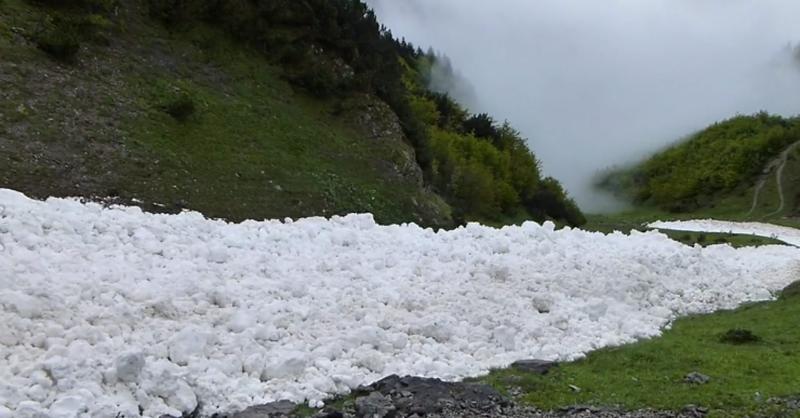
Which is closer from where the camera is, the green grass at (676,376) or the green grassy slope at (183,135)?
the green grass at (676,376)

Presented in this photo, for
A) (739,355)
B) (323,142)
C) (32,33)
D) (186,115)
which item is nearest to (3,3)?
(32,33)

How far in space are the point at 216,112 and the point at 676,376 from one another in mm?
19989

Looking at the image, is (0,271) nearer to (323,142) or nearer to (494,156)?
(323,142)

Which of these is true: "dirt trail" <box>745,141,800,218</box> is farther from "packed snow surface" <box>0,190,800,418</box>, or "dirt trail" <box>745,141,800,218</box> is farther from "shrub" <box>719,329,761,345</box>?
"shrub" <box>719,329,761,345</box>

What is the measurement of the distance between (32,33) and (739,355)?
74.1ft

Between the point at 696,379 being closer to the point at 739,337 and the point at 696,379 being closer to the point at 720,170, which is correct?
the point at 739,337

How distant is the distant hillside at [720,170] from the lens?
9381 cm

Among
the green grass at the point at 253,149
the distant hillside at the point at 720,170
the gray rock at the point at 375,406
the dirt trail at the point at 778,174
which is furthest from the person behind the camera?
the distant hillside at the point at 720,170

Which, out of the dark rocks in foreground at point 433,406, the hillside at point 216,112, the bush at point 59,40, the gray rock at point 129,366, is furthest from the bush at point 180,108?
the gray rock at point 129,366

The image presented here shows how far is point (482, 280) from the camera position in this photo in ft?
49.6

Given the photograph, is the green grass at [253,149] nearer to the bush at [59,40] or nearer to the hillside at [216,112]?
the hillside at [216,112]

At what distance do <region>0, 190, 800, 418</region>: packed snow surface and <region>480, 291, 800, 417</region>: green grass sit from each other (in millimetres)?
730

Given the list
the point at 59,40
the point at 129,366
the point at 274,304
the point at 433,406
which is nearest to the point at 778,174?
the point at 59,40

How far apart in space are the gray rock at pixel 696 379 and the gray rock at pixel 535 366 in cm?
200
